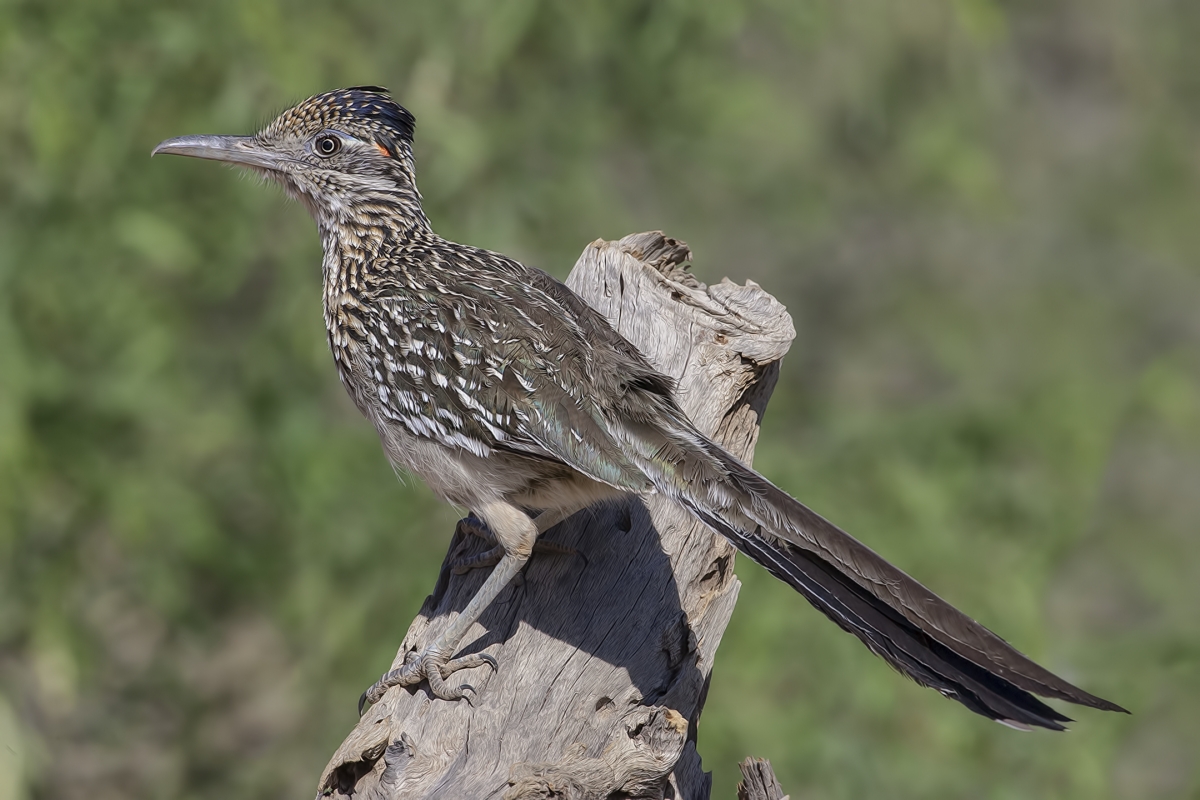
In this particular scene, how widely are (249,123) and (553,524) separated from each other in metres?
2.97

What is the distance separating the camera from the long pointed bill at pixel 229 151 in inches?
194

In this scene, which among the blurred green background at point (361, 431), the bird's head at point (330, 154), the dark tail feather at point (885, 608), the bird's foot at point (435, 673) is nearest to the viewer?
the dark tail feather at point (885, 608)

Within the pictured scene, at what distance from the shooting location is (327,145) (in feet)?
16.4

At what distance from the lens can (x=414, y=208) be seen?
5016 millimetres

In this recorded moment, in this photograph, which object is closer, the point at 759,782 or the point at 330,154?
the point at 759,782

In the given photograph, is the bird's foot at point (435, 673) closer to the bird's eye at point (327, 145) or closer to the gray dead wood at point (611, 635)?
the gray dead wood at point (611, 635)

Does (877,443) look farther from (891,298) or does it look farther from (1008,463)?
(891,298)

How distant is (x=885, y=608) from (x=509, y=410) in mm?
1316

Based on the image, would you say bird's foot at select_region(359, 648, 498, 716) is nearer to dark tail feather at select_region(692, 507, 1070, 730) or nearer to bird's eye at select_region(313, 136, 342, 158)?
dark tail feather at select_region(692, 507, 1070, 730)

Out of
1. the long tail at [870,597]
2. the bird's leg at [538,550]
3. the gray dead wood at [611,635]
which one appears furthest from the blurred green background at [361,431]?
the long tail at [870,597]

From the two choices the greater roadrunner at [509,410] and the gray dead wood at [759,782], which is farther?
the gray dead wood at [759,782]

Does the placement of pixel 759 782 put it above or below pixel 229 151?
below

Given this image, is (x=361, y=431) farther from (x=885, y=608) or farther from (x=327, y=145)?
(x=885, y=608)

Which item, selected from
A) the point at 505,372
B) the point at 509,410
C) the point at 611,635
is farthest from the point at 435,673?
the point at 505,372
